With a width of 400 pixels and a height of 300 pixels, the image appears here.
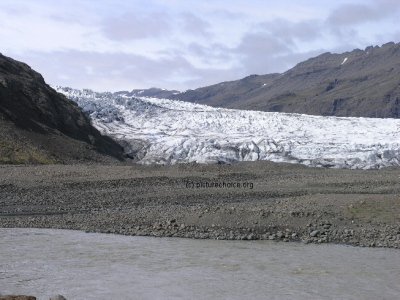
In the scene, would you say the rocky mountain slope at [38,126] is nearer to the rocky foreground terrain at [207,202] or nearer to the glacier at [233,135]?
the glacier at [233,135]

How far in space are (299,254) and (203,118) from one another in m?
41.8

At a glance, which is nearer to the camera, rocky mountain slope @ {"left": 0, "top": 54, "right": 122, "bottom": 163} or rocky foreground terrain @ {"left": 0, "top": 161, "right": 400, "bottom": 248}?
rocky foreground terrain @ {"left": 0, "top": 161, "right": 400, "bottom": 248}

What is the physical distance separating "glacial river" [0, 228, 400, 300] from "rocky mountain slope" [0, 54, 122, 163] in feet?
60.8

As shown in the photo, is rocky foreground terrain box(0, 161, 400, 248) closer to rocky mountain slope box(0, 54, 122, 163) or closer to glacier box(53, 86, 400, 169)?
rocky mountain slope box(0, 54, 122, 163)

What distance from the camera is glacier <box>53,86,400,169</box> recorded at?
144 ft

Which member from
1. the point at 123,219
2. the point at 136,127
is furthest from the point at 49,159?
the point at 136,127

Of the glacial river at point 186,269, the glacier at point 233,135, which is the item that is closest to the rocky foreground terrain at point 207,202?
the glacial river at point 186,269

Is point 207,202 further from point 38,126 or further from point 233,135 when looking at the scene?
point 233,135

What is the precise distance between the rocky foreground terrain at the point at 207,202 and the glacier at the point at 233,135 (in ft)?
31.1

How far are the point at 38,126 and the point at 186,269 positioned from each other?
2824 cm

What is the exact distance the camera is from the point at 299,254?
43.5 ft

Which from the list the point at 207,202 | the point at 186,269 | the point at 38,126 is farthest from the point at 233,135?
the point at 186,269

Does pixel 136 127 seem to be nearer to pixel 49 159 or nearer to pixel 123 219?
pixel 49 159

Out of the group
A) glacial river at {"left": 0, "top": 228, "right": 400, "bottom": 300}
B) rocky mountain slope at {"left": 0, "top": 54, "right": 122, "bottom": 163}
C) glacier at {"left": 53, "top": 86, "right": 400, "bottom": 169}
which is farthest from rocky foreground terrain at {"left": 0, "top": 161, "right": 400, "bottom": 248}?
glacier at {"left": 53, "top": 86, "right": 400, "bottom": 169}
